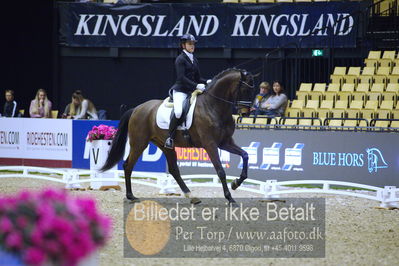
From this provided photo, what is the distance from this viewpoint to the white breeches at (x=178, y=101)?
36.5 feet

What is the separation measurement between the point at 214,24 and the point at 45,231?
16.6 m

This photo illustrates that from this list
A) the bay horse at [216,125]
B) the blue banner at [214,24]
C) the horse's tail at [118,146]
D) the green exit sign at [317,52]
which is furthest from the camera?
the blue banner at [214,24]

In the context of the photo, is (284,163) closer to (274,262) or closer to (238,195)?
(238,195)

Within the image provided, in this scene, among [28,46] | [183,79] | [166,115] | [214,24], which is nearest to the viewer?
[183,79]

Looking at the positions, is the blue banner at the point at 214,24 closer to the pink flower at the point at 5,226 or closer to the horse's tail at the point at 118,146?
the horse's tail at the point at 118,146

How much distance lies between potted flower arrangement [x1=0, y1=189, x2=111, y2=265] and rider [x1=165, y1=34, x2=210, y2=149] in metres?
7.22

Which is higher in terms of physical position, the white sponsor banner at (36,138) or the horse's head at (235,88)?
the horse's head at (235,88)

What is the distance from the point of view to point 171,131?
37.0 ft

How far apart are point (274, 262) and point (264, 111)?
31.9ft

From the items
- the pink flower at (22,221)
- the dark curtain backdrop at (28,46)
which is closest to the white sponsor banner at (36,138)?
the dark curtain backdrop at (28,46)

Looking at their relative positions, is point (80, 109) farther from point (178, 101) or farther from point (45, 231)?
point (45, 231)

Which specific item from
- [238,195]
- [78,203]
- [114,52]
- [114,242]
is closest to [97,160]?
[238,195]

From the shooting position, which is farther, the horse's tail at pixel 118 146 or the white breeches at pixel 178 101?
the horse's tail at pixel 118 146

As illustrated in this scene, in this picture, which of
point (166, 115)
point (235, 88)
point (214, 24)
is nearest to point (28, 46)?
point (214, 24)
